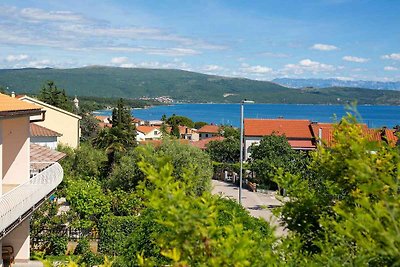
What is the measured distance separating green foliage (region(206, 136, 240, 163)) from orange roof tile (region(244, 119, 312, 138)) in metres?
4.52

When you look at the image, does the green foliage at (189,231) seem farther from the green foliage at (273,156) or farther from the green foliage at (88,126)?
the green foliage at (88,126)

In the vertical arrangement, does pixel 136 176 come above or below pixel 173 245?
below

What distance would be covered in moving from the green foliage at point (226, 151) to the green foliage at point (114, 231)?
29657mm

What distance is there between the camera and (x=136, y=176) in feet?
93.1

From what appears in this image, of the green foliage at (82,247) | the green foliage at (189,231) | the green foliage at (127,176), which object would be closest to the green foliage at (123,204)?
the green foliage at (82,247)

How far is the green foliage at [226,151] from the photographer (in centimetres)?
4922

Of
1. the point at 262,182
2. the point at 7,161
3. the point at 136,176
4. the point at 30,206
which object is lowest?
the point at 262,182

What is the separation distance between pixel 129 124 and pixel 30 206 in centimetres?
3094

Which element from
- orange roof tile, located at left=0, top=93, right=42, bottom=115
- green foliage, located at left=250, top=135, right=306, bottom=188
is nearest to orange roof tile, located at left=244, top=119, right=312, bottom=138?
green foliage, located at left=250, top=135, right=306, bottom=188

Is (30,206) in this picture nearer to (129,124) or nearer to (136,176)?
(136,176)

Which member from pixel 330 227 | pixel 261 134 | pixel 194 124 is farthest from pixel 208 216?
pixel 194 124

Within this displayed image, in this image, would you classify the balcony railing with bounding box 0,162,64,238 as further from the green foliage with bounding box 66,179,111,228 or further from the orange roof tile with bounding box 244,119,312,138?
the orange roof tile with bounding box 244,119,312,138

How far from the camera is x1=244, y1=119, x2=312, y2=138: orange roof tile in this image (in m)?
53.6

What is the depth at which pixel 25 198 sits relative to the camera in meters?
12.4
